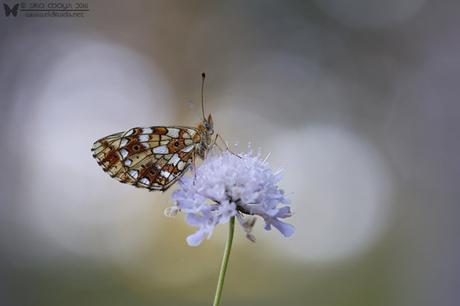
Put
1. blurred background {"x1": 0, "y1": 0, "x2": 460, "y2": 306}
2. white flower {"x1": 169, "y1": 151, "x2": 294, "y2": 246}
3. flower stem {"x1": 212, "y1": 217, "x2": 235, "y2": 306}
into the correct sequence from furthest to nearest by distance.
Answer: blurred background {"x1": 0, "y1": 0, "x2": 460, "y2": 306}, white flower {"x1": 169, "y1": 151, "x2": 294, "y2": 246}, flower stem {"x1": 212, "y1": 217, "x2": 235, "y2": 306}

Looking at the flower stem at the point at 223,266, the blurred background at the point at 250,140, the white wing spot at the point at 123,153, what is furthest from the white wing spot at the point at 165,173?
the blurred background at the point at 250,140

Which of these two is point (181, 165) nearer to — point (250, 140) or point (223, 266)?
point (223, 266)

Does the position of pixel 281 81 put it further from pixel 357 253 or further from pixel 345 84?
pixel 357 253

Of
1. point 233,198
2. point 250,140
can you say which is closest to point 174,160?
point 233,198

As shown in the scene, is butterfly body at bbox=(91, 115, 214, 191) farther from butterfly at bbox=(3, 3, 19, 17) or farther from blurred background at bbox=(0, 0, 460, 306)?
butterfly at bbox=(3, 3, 19, 17)

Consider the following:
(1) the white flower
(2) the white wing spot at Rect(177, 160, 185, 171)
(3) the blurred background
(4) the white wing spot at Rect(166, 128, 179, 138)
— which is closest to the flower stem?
(1) the white flower

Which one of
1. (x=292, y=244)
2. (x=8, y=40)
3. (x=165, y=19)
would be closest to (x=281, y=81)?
(x=165, y=19)

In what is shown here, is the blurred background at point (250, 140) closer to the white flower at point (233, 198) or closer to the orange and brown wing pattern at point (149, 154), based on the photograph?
the orange and brown wing pattern at point (149, 154)
